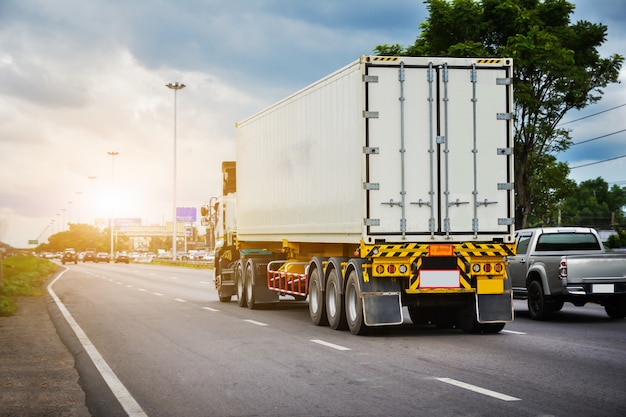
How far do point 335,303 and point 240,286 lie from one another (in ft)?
25.2

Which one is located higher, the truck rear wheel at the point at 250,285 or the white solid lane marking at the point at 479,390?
the truck rear wheel at the point at 250,285

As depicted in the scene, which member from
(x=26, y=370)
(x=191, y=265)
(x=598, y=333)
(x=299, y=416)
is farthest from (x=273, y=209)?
(x=191, y=265)

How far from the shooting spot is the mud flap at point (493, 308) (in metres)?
15.0

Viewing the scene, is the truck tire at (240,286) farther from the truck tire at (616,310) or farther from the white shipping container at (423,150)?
the truck tire at (616,310)

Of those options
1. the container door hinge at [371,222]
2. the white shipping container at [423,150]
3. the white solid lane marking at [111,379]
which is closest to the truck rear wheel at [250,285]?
the white solid lane marking at [111,379]

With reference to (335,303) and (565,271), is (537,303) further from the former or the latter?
(335,303)

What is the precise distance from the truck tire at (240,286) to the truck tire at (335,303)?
21.8 feet

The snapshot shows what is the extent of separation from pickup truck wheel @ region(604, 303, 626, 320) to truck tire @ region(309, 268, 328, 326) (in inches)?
227

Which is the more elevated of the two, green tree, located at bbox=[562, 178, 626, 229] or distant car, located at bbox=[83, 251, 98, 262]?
green tree, located at bbox=[562, 178, 626, 229]

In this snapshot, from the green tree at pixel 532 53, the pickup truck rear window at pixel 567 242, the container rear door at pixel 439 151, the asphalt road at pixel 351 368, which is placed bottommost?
the asphalt road at pixel 351 368

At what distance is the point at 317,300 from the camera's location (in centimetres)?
1709

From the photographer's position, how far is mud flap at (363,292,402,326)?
1462 centimetres

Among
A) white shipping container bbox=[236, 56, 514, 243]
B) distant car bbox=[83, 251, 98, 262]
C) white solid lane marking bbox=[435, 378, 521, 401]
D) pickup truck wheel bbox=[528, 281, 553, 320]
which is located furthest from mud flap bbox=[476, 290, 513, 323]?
distant car bbox=[83, 251, 98, 262]

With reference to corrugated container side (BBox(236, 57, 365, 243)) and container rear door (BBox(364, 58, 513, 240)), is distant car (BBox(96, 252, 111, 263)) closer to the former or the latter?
corrugated container side (BBox(236, 57, 365, 243))
